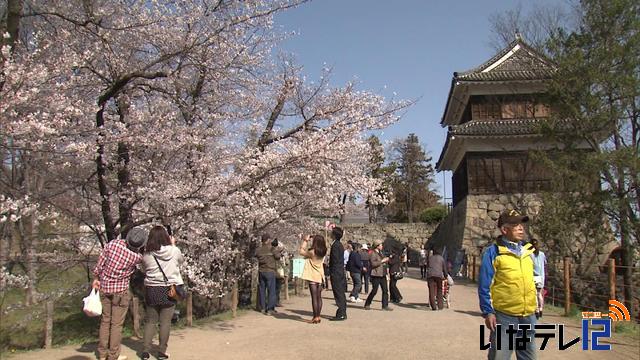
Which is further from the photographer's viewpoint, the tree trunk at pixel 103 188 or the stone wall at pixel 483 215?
the stone wall at pixel 483 215

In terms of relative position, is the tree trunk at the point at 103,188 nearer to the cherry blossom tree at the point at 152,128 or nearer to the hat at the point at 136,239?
the cherry blossom tree at the point at 152,128

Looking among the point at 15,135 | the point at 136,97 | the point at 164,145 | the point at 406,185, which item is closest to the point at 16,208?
the point at 15,135

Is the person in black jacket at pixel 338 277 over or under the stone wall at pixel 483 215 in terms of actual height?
under

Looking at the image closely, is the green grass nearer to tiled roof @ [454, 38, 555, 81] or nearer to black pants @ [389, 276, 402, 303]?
black pants @ [389, 276, 402, 303]

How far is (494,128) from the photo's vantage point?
23906mm

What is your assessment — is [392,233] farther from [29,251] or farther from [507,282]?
[507,282]

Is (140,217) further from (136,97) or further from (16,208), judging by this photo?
(16,208)

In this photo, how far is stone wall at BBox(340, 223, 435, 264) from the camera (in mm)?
39062

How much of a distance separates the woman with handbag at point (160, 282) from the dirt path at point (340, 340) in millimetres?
516

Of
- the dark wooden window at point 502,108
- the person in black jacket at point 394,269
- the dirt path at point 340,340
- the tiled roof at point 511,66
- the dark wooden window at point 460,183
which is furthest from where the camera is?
the dark wooden window at point 460,183

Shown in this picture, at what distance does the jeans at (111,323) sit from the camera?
19.3 ft

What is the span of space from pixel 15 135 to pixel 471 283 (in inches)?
719

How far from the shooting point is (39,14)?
24.8 ft

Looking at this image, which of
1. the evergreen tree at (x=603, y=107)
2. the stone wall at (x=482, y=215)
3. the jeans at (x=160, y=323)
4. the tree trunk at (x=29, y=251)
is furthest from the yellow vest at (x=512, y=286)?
the stone wall at (x=482, y=215)
